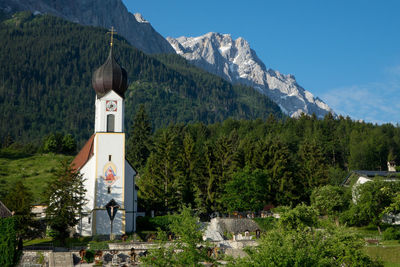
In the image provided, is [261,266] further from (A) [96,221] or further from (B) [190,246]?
(A) [96,221]

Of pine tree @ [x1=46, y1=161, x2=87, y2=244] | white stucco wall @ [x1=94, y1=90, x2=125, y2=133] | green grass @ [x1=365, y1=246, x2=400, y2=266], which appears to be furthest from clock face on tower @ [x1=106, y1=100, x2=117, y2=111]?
green grass @ [x1=365, y1=246, x2=400, y2=266]

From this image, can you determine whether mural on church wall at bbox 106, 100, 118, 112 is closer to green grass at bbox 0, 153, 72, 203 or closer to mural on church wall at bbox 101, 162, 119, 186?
mural on church wall at bbox 101, 162, 119, 186

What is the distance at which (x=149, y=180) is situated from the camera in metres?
58.3

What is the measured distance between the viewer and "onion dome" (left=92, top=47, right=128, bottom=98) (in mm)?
50844

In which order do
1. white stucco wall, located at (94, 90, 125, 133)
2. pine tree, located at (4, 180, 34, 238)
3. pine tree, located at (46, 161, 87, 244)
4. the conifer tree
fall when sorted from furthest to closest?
1. the conifer tree
2. white stucco wall, located at (94, 90, 125, 133)
3. pine tree, located at (46, 161, 87, 244)
4. pine tree, located at (4, 180, 34, 238)

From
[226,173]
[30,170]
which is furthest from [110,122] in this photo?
[30,170]

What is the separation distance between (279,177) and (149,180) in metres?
17.4

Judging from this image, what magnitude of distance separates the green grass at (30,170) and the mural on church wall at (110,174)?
18.8 metres

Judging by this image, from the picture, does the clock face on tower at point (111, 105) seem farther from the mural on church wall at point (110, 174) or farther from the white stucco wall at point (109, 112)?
the mural on church wall at point (110, 174)

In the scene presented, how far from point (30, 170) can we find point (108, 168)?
35526 mm

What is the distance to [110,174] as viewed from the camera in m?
48.4

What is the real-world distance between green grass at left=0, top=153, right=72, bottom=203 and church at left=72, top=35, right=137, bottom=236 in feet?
56.2

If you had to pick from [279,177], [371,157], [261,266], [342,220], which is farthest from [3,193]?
[371,157]

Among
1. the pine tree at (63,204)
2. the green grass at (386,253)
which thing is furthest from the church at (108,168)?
the green grass at (386,253)
